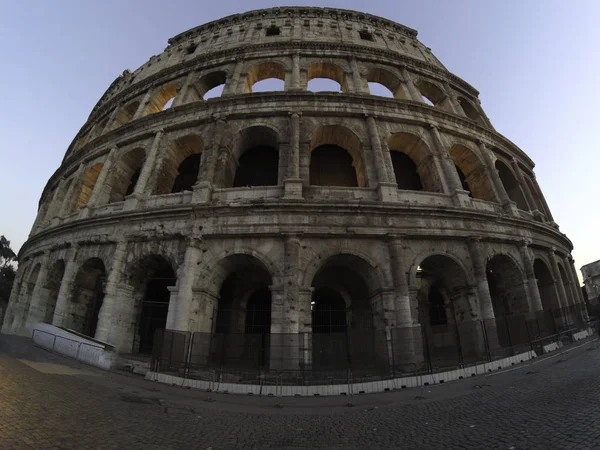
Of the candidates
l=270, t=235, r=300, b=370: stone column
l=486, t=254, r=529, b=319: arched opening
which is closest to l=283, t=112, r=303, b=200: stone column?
l=270, t=235, r=300, b=370: stone column

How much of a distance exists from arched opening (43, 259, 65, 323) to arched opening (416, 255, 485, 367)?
55.2 ft

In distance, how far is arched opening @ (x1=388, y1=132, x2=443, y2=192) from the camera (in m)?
13.1

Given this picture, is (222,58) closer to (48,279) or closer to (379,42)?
(379,42)

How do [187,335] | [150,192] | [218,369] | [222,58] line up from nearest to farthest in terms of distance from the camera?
[218,369] → [187,335] → [150,192] → [222,58]

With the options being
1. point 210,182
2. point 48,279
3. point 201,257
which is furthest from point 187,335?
point 48,279

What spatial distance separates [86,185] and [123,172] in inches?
127

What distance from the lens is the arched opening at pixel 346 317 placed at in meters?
8.46

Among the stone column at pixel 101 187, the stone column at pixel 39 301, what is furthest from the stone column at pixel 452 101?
the stone column at pixel 39 301

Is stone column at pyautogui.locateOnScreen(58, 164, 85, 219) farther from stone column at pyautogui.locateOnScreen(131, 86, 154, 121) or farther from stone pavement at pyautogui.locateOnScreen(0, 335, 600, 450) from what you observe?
stone pavement at pyautogui.locateOnScreen(0, 335, 600, 450)

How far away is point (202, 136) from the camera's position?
13.1 metres

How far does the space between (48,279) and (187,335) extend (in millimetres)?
10253

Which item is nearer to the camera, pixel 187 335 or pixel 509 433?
pixel 509 433

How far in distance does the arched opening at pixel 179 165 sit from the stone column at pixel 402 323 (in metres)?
9.32

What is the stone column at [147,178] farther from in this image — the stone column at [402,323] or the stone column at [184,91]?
the stone column at [402,323]
